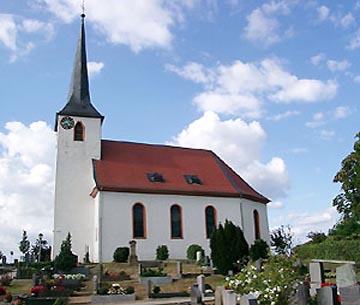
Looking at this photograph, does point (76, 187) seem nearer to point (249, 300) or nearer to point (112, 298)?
point (112, 298)

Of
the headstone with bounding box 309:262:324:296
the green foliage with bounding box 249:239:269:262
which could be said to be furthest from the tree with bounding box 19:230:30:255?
the headstone with bounding box 309:262:324:296

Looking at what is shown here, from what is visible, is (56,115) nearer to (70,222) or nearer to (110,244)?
(70,222)

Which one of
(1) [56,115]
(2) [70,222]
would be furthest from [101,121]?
(2) [70,222]

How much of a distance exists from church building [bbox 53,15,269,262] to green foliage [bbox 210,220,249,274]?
26.7ft

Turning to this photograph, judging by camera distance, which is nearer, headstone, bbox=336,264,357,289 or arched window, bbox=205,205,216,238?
headstone, bbox=336,264,357,289

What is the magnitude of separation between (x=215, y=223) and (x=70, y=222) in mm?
10035

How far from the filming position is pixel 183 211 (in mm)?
32062

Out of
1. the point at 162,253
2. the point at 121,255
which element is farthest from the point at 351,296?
the point at 162,253

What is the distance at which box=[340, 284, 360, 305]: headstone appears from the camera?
28.8 feet

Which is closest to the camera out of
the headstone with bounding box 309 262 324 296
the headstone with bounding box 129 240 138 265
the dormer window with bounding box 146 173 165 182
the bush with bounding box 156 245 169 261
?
the headstone with bounding box 309 262 324 296

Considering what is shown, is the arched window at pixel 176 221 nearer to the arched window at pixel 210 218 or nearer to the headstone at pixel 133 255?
the arched window at pixel 210 218

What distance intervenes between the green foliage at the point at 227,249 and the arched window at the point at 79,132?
13747mm

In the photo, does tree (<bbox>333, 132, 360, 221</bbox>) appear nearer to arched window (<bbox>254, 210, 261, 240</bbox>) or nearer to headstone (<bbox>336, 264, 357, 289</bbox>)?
arched window (<bbox>254, 210, 261, 240</bbox>)

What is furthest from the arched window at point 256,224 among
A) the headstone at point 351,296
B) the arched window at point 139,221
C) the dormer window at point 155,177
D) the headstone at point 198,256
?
the headstone at point 351,296
